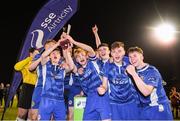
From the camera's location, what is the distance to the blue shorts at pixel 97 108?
303 inches

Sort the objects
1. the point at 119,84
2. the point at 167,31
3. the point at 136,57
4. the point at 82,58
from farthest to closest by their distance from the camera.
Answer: the point at 167,31
the point at 82,58
the point at 119,84
the point at 136,57

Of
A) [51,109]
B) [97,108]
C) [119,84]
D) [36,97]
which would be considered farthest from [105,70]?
[36,97]

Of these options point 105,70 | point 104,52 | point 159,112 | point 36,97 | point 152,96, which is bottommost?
point 159,112

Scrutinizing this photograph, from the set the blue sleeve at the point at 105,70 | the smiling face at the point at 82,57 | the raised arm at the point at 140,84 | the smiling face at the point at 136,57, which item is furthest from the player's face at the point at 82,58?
the raised arm at the point at 140,84

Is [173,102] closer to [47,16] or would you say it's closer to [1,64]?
[47,16]

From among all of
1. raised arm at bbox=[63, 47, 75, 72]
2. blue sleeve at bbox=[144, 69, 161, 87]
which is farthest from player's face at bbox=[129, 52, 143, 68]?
raised arm at bbox=[63, 47, 75, 72]

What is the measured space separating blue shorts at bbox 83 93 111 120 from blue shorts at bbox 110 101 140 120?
0.13 m

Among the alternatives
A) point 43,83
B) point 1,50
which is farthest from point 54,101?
point 1,50

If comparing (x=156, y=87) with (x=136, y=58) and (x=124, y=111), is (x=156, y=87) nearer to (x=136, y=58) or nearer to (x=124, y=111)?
(x=136, y=58)

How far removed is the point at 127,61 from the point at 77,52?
1.79 metres

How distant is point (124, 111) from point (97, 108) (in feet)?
1.77

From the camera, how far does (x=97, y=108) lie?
7.77 metres

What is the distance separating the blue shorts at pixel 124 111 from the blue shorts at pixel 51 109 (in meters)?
1.14

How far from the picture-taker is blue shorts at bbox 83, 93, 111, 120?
770 centimetres
